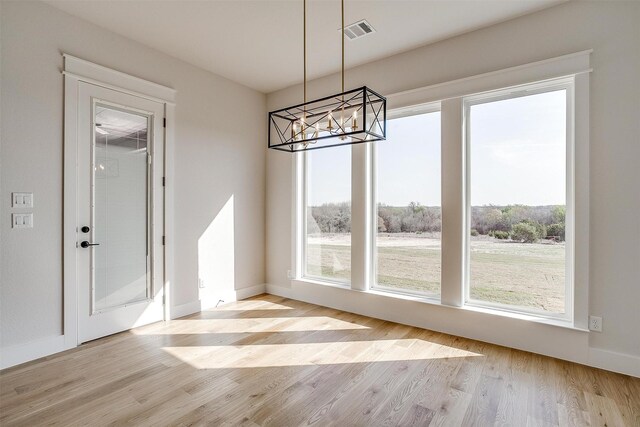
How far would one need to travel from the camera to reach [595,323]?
269cm

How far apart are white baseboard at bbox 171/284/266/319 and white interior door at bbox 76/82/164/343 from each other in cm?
23

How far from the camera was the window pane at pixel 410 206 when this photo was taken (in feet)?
12.0

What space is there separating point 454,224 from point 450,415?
6.05ft

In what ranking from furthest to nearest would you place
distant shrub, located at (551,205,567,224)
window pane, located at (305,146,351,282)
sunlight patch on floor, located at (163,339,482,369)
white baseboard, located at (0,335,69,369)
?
window pane, located at (305,146,351,282), distant shrub, located at (551,205,567,224), sunlight patch on floor, located at (163,339,482,369), white baseboard, located at (0,335,69,369)

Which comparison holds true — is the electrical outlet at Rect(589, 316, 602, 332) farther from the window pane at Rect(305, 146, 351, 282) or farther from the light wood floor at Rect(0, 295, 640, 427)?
the window pane at Rect(305, 146, 351, 282)

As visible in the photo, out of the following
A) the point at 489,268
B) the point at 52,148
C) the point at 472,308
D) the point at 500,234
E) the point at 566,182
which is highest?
the point at 52,148

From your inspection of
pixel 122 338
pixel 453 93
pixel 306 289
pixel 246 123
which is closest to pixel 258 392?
pixel 122 338

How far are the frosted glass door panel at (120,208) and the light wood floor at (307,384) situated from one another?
1.80 ft

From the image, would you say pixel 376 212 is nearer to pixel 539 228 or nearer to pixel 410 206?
pixel 410 206

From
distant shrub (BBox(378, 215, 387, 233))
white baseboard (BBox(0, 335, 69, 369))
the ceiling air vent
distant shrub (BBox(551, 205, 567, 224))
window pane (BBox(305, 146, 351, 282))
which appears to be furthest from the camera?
window pane (BBox(305, 146, 351, 282))

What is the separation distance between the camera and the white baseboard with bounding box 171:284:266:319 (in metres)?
3.92

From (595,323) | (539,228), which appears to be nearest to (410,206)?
(539,228)

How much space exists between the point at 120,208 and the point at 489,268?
3.87m

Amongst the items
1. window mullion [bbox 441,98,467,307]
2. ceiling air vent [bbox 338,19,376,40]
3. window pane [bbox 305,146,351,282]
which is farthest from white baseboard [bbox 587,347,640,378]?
ceiling air vent [bbox 338,19,376,40]
